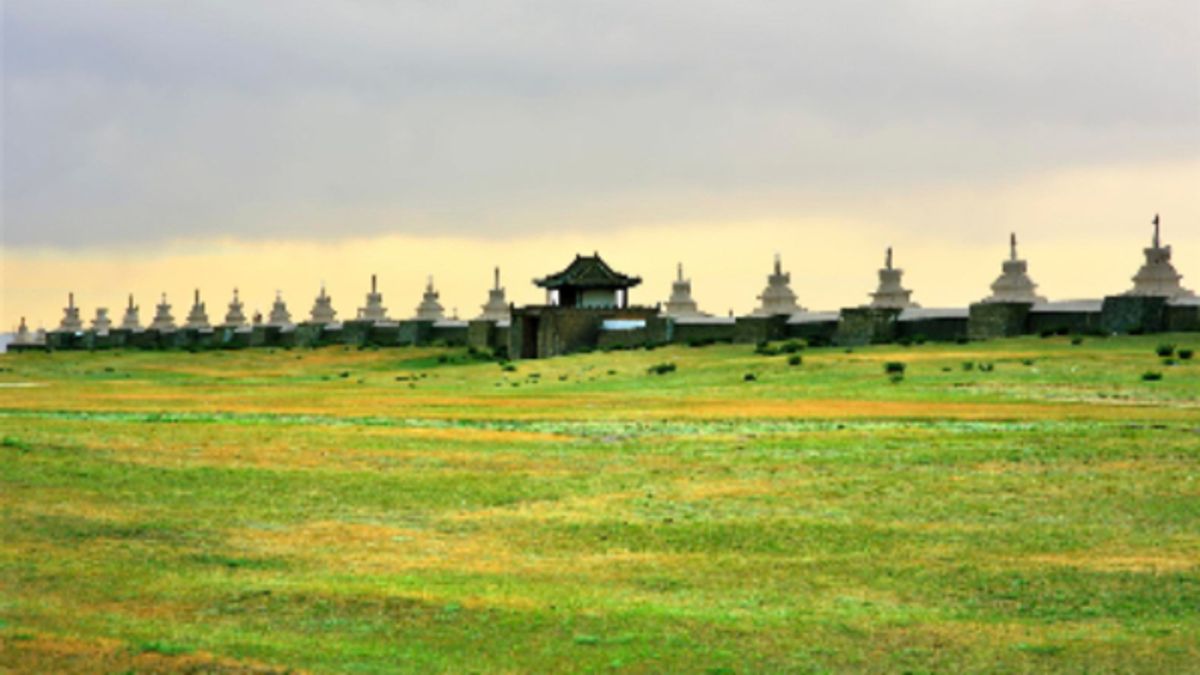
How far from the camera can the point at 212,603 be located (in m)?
16.1

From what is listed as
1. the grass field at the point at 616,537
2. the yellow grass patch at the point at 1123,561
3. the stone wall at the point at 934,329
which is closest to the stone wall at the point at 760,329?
the stone wall at the point at 934,329

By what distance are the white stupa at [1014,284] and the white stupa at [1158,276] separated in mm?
4468

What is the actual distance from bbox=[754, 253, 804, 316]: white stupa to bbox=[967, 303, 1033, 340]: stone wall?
13090 mm

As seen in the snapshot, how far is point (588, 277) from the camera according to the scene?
86.6m

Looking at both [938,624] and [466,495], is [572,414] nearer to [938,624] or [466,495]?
[466,495]

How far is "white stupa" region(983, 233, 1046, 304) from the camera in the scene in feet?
215

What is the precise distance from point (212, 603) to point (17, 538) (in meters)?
4.85

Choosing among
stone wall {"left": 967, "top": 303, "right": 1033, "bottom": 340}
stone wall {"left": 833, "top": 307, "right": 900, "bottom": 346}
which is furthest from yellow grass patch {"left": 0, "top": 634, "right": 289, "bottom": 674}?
stone wall {"left": 833, "top": 307, "right": 900, "bottom": 346}

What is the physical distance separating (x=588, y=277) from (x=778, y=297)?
547 inches

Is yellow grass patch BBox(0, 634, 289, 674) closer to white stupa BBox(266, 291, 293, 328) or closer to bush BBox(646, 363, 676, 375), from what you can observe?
bush BBox(646, 363, 676, 375)

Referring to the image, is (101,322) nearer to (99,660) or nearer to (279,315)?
(279,315)

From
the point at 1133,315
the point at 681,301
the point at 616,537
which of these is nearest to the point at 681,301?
the point at 681,301

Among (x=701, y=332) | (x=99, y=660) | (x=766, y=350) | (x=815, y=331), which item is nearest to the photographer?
(x=99, y=660)

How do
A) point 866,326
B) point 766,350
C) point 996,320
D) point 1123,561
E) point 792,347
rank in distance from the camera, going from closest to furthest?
point 1123,561, point 996,320, point 766,350, point 792,347, point 866,326
